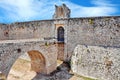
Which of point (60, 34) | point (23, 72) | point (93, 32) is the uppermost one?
point (93, 32)

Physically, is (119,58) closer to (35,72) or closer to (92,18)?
(92,18)

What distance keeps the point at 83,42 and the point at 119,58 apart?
13.3 feet

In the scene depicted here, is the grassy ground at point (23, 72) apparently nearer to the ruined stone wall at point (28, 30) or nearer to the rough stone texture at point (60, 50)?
the rough stone texture at point (60, 50)

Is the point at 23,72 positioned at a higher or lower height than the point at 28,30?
lower

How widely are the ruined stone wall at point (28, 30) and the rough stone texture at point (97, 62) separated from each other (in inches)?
174

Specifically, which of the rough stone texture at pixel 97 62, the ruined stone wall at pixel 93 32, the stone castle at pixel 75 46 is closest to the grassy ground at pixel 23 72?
the stone castle at pixel 75 46

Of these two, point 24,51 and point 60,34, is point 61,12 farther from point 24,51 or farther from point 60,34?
point 24,51

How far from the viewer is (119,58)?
44.5 feet

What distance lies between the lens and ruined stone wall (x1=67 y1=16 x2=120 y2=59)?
1478cm

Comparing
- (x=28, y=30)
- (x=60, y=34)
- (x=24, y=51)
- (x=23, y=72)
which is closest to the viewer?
(x=24, y=51)

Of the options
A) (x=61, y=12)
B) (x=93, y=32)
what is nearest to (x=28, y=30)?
(x=61, y=12)

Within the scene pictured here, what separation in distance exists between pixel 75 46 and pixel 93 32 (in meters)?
2.34

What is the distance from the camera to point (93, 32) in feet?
52.2

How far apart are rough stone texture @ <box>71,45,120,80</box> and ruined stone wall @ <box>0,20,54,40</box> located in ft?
14.5
